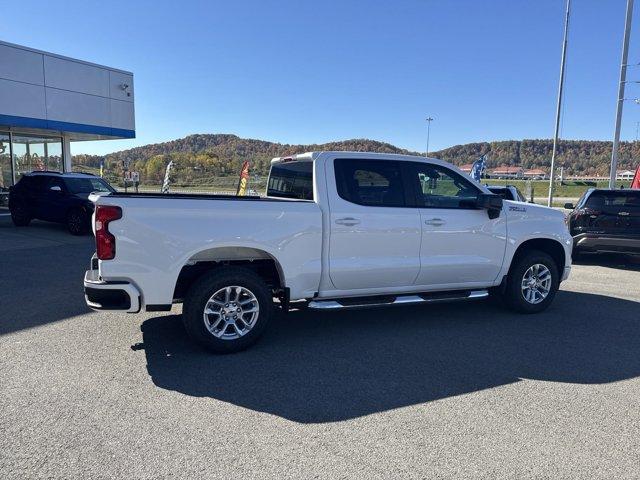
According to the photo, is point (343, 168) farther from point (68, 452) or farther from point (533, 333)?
point (68, 452)

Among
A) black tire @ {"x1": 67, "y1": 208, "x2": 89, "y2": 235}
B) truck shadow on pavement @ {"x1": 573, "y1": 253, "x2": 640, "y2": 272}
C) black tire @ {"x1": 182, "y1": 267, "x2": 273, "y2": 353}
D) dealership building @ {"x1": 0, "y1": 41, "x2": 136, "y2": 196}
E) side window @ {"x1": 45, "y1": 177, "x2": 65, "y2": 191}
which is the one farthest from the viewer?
dealership building @ {"x1": 0, "y1": 41, "x2": 136, "y2": 196}

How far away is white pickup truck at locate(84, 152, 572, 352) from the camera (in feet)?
14.6

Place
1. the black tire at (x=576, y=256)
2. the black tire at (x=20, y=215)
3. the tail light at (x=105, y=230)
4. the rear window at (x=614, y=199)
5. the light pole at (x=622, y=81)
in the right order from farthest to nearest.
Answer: the light pole at (x=622, y=81) < the black tire at (x=20, y=215) < the black tire at (x=576, y=256) < the rear window at (x=614, y=199) < the tail light at (x=105, y=230)

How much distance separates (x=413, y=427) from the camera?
3.49m

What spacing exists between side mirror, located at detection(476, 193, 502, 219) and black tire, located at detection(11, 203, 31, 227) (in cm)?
1364

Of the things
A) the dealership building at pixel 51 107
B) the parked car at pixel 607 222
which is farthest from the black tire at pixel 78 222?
the parked car at pixel 607 222

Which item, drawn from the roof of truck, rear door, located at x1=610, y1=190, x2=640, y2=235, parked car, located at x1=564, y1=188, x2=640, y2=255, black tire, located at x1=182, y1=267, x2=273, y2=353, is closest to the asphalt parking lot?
black tire, located at x1=182, y1=267, x2=273, y2=353

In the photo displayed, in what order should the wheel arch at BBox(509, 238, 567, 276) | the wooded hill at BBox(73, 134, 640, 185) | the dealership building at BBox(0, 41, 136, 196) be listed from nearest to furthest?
the wheel arch at BBox(509, 238, 567, 276) < the dealership building at BBox(0, 41, 136, 196) < the wooded hill at BBox(73, 134, 640, 185)

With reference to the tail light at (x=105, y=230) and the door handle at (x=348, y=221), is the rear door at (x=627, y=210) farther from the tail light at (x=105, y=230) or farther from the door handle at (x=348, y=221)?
the tail light at (x=105, y=230)

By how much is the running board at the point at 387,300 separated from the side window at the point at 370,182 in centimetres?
105

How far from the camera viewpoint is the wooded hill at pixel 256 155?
36938mm

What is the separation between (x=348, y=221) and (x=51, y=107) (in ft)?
60.6

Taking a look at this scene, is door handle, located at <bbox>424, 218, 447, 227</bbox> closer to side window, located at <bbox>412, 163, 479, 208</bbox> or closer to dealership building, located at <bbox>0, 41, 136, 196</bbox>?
side window, located at <bbox>412, 163, 479, 208</bbox>

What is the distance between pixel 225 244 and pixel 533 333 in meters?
3.64
